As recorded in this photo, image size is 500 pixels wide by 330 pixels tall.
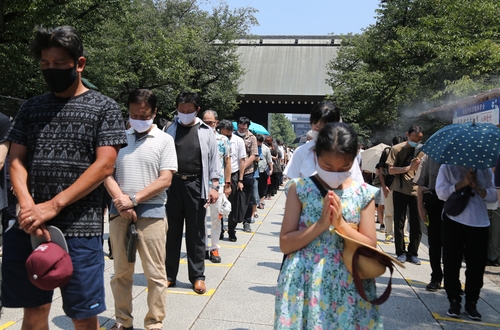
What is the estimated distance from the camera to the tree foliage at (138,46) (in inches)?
555

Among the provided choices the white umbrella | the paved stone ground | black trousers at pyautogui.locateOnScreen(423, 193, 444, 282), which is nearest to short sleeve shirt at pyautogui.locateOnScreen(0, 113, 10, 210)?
the paved stone ground

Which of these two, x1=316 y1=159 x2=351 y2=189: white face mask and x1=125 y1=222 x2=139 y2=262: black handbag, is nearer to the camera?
x1=316 y1=159 x2=351 y2=189: white face mask

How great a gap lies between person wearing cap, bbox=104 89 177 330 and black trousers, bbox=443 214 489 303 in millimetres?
2738

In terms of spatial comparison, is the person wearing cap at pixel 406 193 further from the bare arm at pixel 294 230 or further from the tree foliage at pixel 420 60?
the tree foliage at pixel 420 60

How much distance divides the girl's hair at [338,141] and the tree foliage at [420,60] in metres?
10.4

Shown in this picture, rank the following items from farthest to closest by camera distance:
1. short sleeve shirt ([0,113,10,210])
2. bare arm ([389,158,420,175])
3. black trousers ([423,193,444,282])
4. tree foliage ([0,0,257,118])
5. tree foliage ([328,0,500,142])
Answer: tree foliage ([0,0,257,118])
tree foliage ([328,0,500,142])
bare arm ([389,158,420,175])
black trousers ([423,193,444,282])
short sleeve shirt ([0,113,10,210])

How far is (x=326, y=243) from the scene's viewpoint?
2506 millimetres

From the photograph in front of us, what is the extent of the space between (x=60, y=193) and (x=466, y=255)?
3.77 meters

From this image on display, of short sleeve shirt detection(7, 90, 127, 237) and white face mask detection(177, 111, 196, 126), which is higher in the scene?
white face mask detection(177, 111, 196, 126)

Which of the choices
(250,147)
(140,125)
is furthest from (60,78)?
(250,147)

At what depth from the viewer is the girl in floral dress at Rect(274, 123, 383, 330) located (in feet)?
7.94

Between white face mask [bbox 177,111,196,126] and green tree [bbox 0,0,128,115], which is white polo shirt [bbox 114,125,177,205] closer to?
white face mask [bbox 177,111,196,126]

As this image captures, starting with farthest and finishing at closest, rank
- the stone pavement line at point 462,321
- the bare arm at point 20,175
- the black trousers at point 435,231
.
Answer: the black trousers at point 435,231
the stone pavement line at point 462,321
the bare arm at point 20,175

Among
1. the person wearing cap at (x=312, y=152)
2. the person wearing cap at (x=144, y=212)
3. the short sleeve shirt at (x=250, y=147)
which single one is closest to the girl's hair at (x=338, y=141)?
the person wearing cap at (x=312, y=152)
